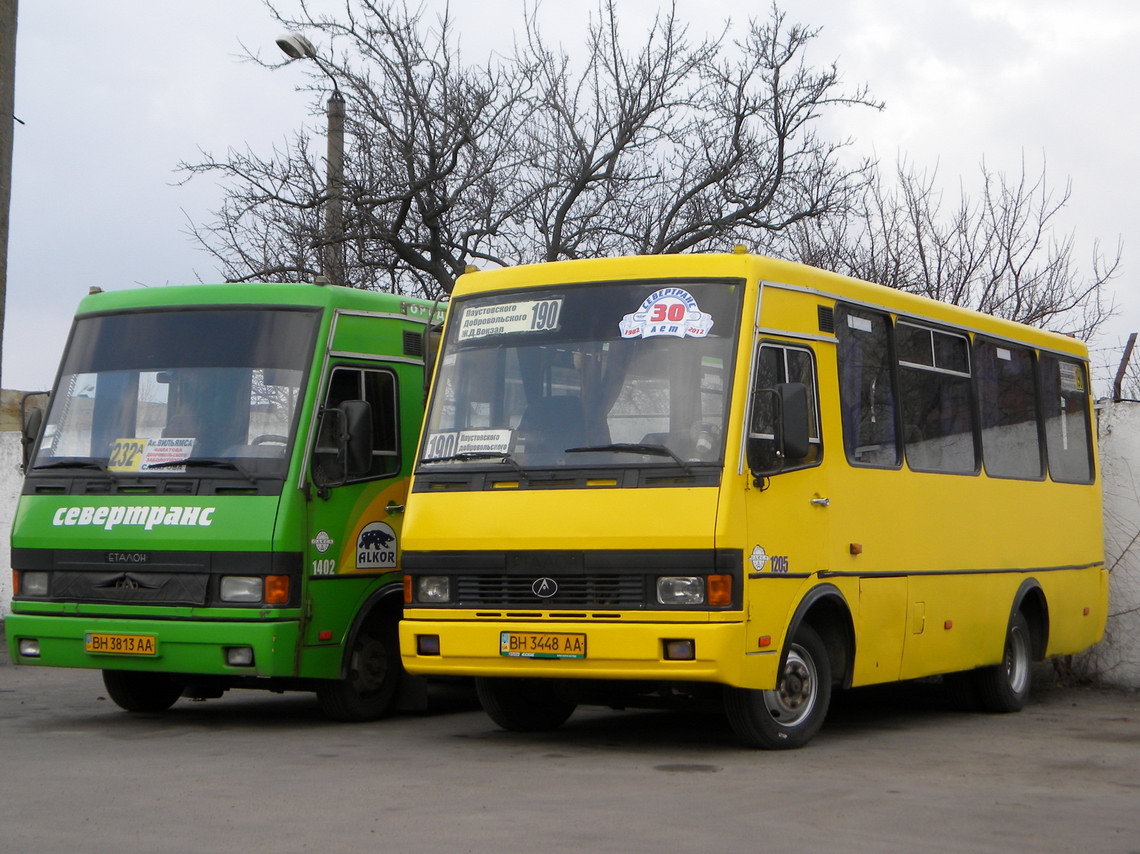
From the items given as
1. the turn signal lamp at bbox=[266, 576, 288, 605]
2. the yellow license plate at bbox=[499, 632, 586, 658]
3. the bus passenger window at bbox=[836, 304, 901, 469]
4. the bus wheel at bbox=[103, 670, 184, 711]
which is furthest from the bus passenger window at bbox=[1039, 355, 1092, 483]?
the bus wheel at bbox=[103, 670, 184, 711]

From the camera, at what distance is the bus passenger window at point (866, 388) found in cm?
1054

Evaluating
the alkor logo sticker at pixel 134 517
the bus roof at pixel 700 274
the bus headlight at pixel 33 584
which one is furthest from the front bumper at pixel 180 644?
the bus roof at pixel 700 274

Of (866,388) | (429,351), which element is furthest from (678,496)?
(429,351)

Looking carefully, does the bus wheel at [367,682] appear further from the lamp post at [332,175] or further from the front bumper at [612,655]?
the lamp post at [332,175]

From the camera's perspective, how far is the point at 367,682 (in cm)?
1167

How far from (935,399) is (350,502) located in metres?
4.01

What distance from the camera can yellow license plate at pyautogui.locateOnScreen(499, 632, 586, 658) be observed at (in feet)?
30.9

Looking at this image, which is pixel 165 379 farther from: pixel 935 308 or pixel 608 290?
pixel 935 308

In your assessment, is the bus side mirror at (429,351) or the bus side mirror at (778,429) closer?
the bus side mirror at (778,429)

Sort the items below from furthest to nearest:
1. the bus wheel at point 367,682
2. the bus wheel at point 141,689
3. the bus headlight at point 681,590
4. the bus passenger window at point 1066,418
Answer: the bus passenger window at point 1066,418 → the bus wheel at point 141,689 → the bus wheel at point 367,682 → the bus headlight at point 681,590

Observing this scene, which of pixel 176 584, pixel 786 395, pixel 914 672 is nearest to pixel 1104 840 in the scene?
pixel 786 395

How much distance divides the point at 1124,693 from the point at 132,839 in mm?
9432

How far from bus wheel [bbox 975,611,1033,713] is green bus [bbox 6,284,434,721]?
14.1ft

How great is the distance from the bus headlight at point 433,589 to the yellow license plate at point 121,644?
186 centimetres
